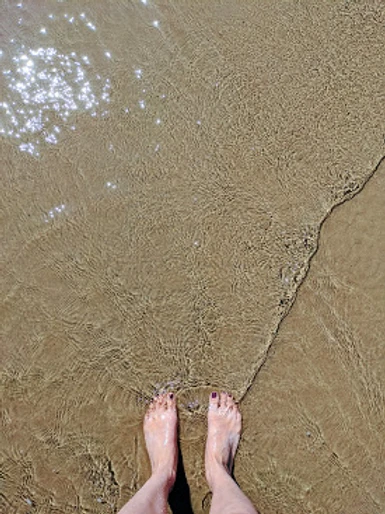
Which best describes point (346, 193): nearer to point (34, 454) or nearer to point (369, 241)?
point (369, 241)

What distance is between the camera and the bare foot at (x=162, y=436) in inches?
108

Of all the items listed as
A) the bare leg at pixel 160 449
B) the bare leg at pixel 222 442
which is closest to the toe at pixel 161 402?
the bare leg at pixel 160 449

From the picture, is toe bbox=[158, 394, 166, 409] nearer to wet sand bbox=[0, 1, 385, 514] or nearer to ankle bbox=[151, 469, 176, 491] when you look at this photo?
wet sand bbox=[0, 1, 385, 514]

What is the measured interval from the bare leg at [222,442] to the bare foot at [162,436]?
0.19 metres

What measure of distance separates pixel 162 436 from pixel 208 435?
26 centimetres

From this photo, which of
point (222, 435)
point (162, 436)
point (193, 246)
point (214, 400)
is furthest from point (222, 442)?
point (193, 246)

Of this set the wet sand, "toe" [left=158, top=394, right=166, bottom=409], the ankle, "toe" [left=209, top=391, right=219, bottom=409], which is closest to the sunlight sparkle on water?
the wet sand

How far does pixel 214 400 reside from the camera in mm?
2869

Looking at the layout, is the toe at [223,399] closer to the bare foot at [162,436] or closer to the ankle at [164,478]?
the bare foot at [162,436]

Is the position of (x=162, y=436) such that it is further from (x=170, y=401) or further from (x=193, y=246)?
(x=193, y=246)

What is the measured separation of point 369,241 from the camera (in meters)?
3.00

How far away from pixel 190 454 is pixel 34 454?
0.83 meters

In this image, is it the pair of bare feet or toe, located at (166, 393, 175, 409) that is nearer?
the pair of bare feet

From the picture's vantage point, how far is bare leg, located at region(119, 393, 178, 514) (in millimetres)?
2617
